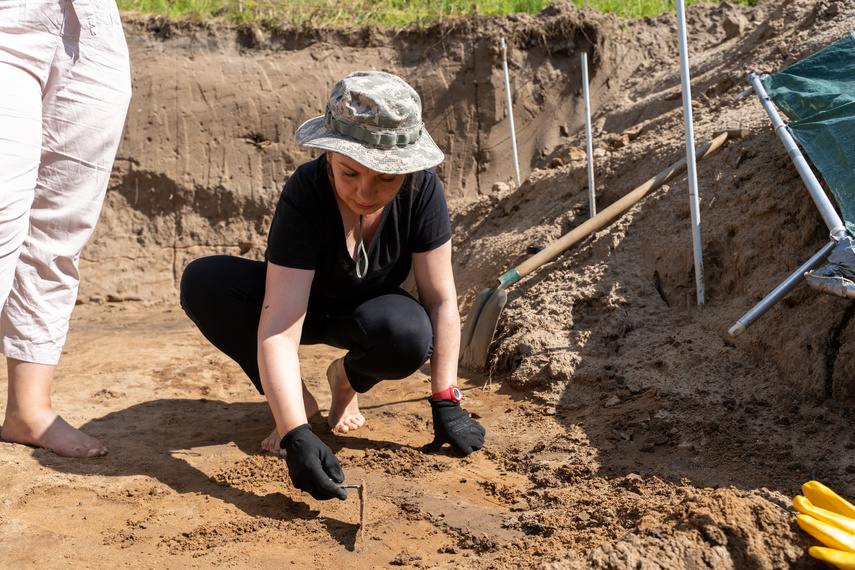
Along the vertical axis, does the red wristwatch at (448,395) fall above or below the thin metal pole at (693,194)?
below

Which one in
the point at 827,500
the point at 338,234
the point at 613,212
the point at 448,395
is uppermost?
the point at 338,234

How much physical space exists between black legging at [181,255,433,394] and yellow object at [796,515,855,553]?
1.08m

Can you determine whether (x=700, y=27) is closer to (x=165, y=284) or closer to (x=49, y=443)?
(x=165, y=284)

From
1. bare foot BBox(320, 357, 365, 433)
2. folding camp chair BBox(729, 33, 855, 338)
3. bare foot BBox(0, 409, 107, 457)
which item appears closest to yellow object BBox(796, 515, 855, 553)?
folding camp chair BBox(729, 33, 855, 338)

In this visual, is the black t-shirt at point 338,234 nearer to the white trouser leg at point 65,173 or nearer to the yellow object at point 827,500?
the white trouser leg at point 65,173

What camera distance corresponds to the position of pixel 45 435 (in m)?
2.10

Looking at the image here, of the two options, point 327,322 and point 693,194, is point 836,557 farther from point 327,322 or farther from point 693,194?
point 693,194

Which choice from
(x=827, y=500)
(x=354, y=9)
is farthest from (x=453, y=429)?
(x=354, y=9)

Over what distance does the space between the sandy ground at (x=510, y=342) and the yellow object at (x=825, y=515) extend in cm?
3

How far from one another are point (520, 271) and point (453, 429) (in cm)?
126

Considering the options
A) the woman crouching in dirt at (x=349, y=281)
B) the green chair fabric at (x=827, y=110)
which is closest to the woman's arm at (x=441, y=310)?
the woman crouching in dirt at (x=349, y=281)

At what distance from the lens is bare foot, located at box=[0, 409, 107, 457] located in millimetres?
2092

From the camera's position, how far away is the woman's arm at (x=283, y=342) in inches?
69.3

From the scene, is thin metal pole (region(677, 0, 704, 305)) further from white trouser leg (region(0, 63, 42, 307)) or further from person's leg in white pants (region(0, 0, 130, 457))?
A: white trouser leg (region(0, 63, 42, 307))
